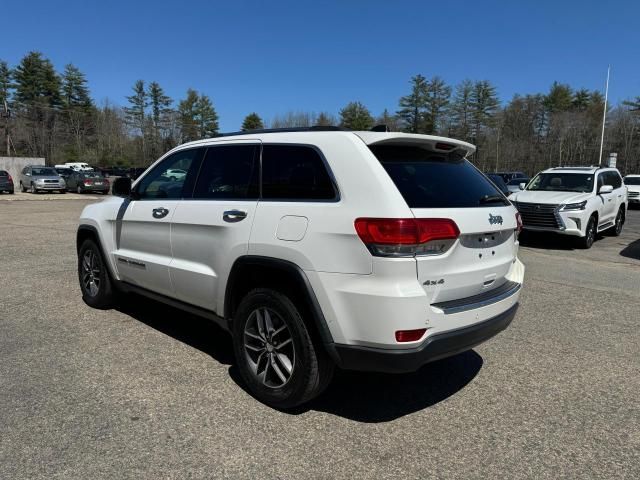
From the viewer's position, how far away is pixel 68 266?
8.09 m

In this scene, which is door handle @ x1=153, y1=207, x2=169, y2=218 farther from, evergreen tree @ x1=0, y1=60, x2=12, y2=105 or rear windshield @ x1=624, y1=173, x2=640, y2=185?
evergreen tree @ x1=0, y1=60, x2=12, y2=105

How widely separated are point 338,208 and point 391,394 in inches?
60.7

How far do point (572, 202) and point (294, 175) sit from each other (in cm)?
952

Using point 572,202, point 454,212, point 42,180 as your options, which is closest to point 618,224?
point 572,202

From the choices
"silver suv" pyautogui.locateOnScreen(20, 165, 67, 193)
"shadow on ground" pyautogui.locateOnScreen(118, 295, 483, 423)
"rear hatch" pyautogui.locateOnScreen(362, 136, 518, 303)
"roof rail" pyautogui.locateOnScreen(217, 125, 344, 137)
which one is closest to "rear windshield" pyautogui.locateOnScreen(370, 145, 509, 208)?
"rear hatch" pyautogui.locateOnScreen(362, 136, 518, 303)

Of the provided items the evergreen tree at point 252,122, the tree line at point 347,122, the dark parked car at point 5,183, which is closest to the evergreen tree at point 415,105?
the tree line at point 347,122

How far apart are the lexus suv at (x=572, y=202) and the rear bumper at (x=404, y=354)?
907 centimetres

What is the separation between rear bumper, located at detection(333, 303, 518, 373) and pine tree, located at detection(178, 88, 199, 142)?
86519 mm

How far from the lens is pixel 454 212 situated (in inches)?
119

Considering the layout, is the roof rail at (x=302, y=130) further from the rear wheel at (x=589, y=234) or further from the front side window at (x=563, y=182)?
the front side window at (x=563, y=182)

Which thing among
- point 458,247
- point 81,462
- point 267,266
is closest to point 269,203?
point 267,266

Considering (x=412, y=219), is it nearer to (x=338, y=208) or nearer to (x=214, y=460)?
(x=338, y=208)

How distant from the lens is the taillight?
2764mm

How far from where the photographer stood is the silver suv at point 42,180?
32031 millimetres
